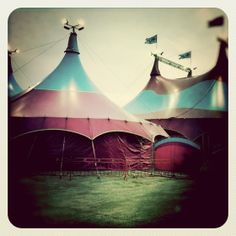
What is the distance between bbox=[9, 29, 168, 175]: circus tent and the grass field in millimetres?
147

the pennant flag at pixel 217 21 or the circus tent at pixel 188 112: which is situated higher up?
the pennant flag at pixel 217 21

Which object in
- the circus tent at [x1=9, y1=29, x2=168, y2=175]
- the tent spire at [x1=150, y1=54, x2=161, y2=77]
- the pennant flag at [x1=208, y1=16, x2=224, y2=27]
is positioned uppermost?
the pennant flag at [x1=208, y1=16, x2=224, y2=27]

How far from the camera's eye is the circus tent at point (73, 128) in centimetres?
→ 229

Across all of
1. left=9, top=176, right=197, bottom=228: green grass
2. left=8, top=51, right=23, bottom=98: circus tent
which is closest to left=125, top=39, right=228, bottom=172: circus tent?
left=9, top=176, right=197, bottom=228: green grass

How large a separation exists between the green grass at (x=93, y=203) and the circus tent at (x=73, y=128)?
0.14 m

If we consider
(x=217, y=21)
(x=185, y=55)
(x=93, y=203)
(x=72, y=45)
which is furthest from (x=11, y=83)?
(x=217, y=21)

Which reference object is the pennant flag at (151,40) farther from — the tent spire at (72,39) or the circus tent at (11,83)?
the circus tent at (11,83)

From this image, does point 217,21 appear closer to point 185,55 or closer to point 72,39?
point 185,55

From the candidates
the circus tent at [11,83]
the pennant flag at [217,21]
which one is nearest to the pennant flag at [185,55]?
the pennant flag at [217,21]

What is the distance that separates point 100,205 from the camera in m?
2.23

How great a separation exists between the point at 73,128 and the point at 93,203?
0.57 metres

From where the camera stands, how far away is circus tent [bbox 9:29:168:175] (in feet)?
7.52

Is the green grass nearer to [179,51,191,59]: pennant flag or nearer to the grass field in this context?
the grass field
